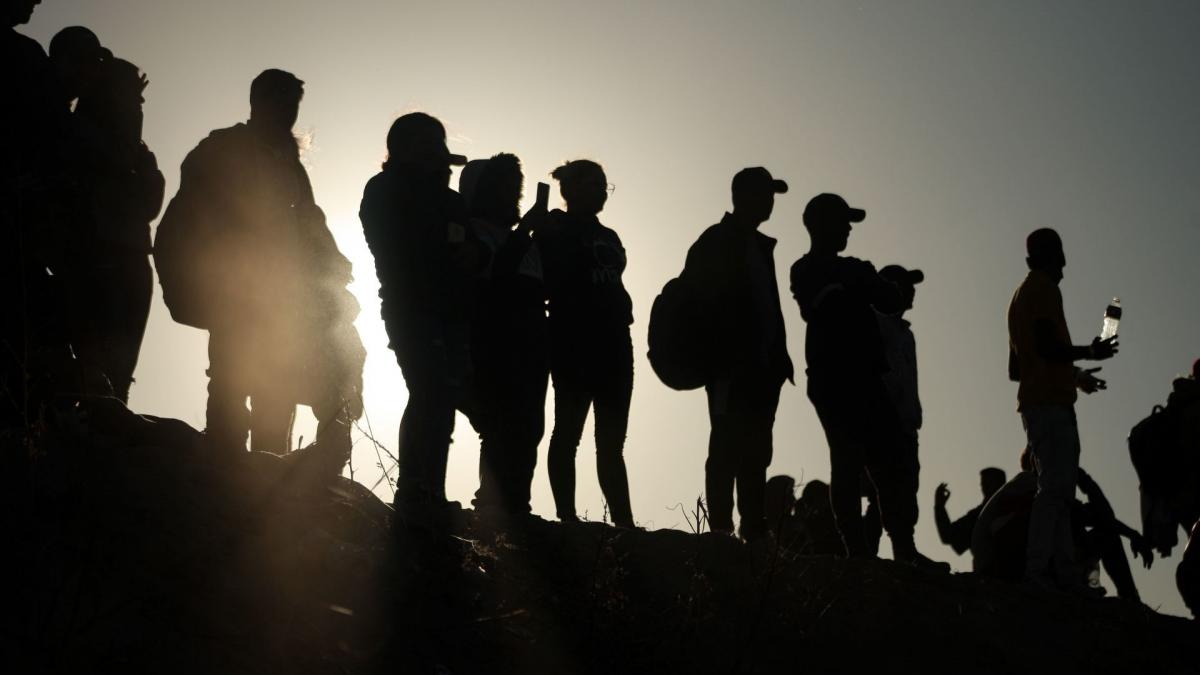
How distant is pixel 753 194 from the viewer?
322 inches

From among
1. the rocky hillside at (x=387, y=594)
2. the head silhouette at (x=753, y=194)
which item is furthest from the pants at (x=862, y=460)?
the head silhouette at (x=753, y=194)

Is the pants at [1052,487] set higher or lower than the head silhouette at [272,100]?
lower

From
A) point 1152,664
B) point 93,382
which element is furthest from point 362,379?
point 1152,664

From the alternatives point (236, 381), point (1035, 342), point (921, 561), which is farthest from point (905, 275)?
point (236, 381)

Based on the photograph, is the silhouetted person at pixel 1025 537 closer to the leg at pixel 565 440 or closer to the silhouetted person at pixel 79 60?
the leg at pixel 565 440

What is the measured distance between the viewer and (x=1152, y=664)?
6.84 metres

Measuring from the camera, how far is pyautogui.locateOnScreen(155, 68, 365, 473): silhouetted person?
21.3ft

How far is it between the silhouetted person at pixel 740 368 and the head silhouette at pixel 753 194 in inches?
5.0

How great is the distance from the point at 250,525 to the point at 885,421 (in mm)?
4032

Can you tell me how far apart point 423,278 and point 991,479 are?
548cm

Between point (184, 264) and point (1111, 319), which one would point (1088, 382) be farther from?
point (184, 264)

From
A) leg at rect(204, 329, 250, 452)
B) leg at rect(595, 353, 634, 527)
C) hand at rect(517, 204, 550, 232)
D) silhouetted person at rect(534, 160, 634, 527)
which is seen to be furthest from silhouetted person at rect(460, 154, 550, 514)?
leg at rect(204, 329, 250, 452)

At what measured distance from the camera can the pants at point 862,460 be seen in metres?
7.75

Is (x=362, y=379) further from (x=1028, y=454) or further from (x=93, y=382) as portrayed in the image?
(x=1028, y=454)
